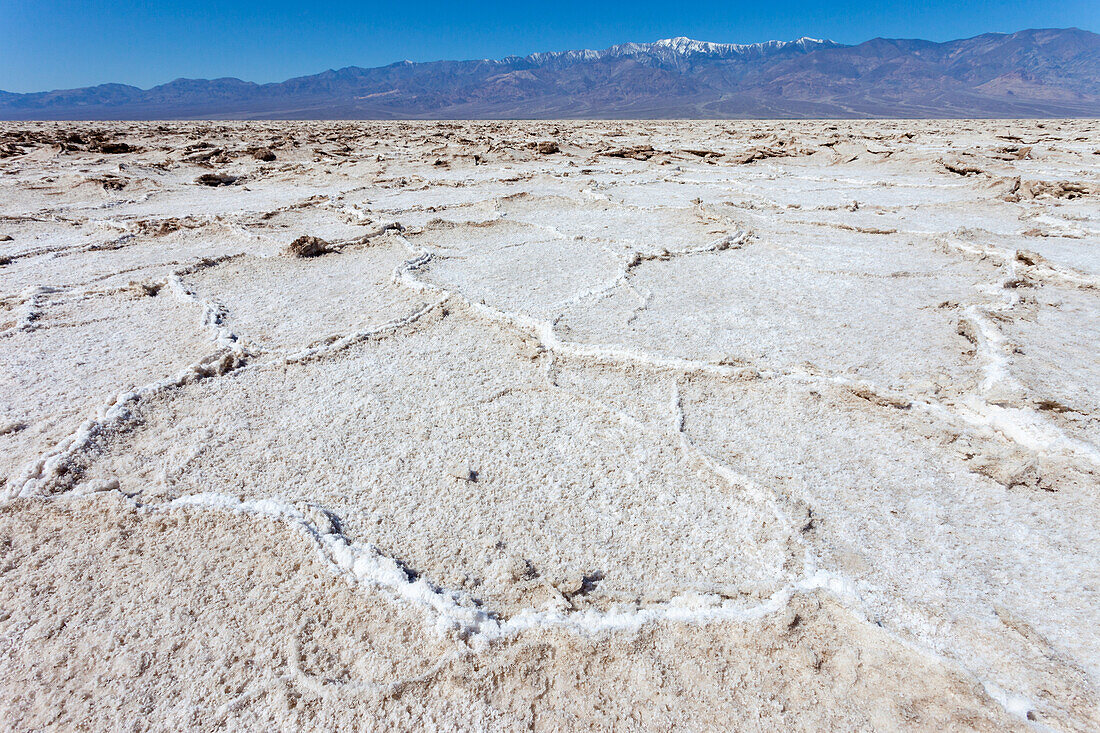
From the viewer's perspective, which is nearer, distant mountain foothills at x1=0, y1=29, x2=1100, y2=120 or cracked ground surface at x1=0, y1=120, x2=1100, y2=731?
cracked ground surface at x1=0, y1=120, x2=1100, y2=731

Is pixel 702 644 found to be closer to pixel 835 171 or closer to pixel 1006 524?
pixel 1006 524

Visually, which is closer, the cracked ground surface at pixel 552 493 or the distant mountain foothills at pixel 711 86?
the cracked ground surface at pixel 552 493

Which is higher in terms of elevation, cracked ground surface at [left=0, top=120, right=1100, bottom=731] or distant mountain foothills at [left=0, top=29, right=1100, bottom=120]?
distant mountain foothills at [left=0, top=29, right=1100, bottom=120]

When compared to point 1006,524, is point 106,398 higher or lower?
higher

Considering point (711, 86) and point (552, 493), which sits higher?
point (711, 86)

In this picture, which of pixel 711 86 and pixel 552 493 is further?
pixel 711 86

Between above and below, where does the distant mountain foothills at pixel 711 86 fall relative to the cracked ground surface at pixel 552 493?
above

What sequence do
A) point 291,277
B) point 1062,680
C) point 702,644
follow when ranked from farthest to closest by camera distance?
point 291,277
point 702,644
point 1062,680

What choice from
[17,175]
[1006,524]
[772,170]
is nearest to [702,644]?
[1006,524]
